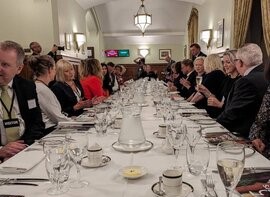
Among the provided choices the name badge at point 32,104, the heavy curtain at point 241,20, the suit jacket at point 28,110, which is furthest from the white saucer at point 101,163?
the heavy curtain at point 241,20

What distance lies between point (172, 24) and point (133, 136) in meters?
12.6

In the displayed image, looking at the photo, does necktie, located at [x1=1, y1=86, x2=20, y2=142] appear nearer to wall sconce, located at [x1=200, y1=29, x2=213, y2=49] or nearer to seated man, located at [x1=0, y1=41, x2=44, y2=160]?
seated man, located at [x1=0, y1=41, x2=44, y2=160]

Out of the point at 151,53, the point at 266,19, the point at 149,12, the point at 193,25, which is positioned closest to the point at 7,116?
the point at 266,19

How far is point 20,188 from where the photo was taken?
1.13 metres

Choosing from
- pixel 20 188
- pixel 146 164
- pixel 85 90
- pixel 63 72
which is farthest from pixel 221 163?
pixel 85 90

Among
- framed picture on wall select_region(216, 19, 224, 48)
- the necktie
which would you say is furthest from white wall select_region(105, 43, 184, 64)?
the necktie

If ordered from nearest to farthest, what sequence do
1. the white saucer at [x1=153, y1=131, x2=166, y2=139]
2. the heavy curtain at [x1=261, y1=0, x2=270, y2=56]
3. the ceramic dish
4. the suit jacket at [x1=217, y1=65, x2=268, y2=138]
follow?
the ceramic dish
the white saucer at [x1=153, y1=131, x2=166, y2=139]
the suit jacket at [x1=217, y1=65, x2=268, y2=138]
the heavy curtain at [x1=261, y1=0, x2=270, y2=56]

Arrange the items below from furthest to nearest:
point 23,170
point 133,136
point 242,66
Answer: point 242,66
point 133,136
point 23,170

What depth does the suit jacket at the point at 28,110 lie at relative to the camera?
2.29 metres

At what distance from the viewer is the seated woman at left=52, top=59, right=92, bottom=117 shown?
354 centimetres

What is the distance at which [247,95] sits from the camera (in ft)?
8.18

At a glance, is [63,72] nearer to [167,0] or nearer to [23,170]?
[23,170]

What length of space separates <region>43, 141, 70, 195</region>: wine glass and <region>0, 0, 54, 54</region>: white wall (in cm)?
572

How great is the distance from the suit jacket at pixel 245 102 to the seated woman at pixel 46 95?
4.59 feet
